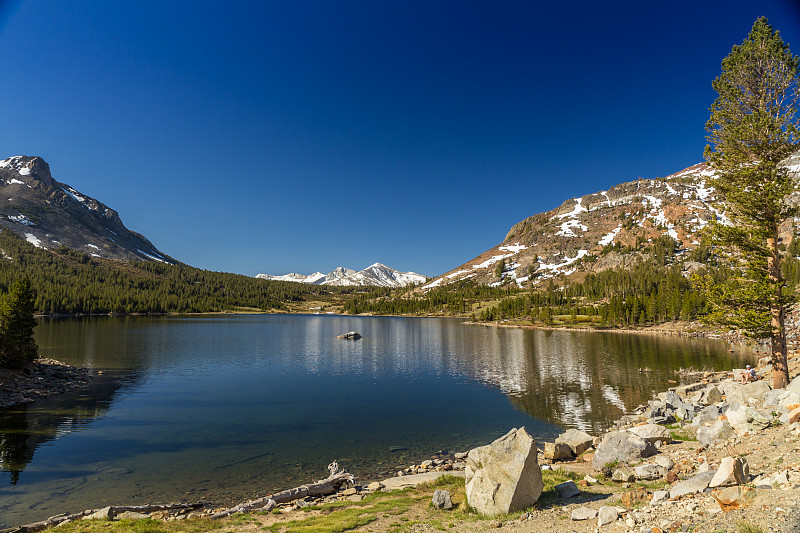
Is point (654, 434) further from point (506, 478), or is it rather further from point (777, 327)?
point (506, 478)

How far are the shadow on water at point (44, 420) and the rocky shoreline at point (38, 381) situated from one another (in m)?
1.41

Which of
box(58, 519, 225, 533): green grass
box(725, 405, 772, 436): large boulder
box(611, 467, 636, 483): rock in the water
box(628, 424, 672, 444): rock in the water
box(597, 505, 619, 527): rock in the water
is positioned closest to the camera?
box(597, 505, 619, 527): rock in the water

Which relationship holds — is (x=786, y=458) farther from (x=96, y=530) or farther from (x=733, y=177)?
(x=96, y=530)

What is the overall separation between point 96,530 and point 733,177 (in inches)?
1645

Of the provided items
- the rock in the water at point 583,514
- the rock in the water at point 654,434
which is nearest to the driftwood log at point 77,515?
the rock in the water at point 583,514

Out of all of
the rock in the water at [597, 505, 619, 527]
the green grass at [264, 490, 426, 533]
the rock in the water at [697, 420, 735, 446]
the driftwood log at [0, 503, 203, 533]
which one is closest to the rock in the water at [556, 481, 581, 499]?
the rock in the water at [597, 505, 619, 527]

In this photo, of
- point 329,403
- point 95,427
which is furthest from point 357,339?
point 95,427

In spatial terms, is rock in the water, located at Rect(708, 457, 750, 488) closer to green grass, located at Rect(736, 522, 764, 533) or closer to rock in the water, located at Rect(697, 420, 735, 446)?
green grass, located at Rect(736, 522, 764, 533)

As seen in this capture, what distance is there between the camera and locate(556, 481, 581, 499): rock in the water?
14469mm

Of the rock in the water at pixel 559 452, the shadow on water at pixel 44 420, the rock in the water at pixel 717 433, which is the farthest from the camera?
the shadow on water at pixel 44 420

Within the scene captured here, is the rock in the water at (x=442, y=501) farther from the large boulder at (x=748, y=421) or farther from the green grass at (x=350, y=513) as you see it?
the large boulder at (x=748, y=421)

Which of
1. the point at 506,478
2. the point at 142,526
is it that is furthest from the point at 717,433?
the point at 142,526

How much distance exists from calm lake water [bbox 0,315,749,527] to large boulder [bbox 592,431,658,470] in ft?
36.6

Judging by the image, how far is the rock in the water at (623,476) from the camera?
15.9m
